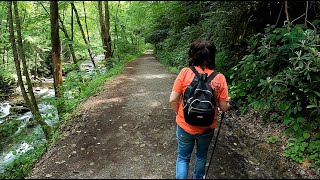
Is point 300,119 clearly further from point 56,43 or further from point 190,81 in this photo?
point 56,43

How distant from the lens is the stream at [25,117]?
7910 mm

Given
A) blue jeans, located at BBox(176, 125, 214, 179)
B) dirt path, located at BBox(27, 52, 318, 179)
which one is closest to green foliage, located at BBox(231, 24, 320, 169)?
dirt path, located at BBox(27, 52, 318, 179)

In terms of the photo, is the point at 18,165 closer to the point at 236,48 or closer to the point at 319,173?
the point at 319,173

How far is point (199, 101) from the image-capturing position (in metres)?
2.98

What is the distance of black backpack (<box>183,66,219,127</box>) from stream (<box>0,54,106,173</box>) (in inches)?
190

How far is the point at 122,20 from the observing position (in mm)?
27609

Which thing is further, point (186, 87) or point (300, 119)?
point (300, 119)

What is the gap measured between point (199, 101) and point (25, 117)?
12.7 meters

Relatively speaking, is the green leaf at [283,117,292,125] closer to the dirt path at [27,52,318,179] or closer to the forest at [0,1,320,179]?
the forest at [0,1,320,179]

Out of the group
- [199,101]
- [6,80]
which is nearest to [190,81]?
[199,101]

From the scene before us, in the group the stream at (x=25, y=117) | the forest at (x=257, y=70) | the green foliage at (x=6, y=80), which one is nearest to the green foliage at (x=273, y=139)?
the forest at (x=257, y=70)

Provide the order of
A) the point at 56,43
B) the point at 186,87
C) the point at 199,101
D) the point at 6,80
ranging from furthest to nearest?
the point at 6,80, the point at 56,43, the point at 186,87, the point at 199,101

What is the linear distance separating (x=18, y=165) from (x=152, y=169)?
295cm

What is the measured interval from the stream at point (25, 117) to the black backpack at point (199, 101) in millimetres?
4818
